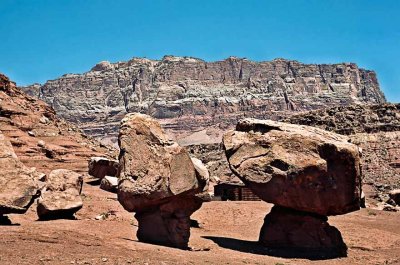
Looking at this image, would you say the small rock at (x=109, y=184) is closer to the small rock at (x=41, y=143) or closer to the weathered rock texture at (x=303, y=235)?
the small rock at (x=41, y=143)

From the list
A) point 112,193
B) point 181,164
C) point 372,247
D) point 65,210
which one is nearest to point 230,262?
point 181,164

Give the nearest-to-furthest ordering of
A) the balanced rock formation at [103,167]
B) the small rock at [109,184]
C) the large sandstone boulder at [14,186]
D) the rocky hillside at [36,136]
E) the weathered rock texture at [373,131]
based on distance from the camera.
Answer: the large sandstone boulder at [14,186] < the small rock at [109,184] < the balanced rock formation at [103,167] < the rocky hillside at [36,136] < the weathered rock texture at [373,131]

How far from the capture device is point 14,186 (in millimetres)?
15219

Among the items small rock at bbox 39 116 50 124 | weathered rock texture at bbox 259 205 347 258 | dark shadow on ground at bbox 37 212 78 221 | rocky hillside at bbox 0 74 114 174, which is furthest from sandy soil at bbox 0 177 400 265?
small rock at bbox 39 116 50 124

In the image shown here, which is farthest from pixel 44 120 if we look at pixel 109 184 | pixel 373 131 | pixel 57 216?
pixel 373 131

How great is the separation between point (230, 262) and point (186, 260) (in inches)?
59.1

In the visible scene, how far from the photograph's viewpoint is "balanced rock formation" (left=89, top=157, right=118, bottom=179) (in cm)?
3372

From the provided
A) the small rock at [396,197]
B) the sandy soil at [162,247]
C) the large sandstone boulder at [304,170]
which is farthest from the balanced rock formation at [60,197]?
the small rock at [396,197]

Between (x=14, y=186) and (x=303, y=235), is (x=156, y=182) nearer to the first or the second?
(x=14, y=186)

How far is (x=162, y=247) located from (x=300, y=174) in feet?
16.5

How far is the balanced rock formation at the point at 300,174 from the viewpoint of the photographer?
56.9 ft

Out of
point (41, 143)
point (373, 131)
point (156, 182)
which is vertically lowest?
point (156, 182)

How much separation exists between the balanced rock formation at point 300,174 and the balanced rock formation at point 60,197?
218 inches

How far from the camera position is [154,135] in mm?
16500
